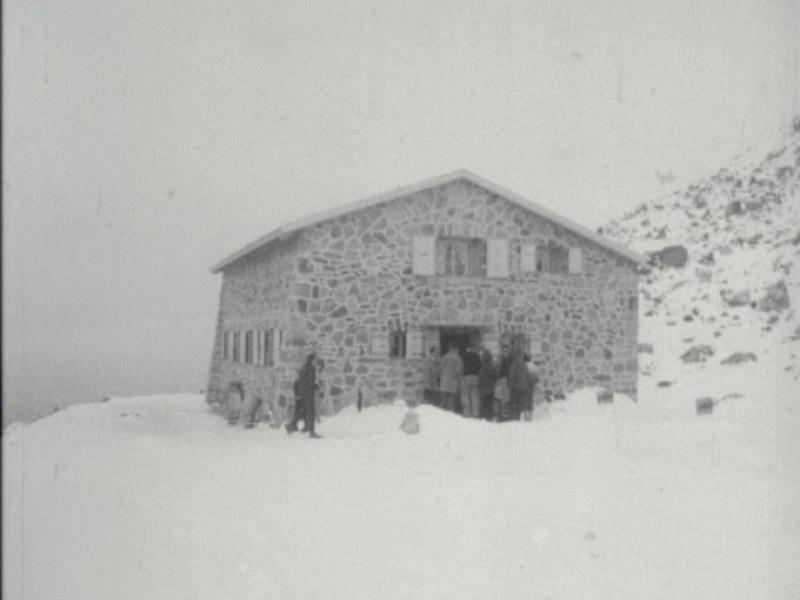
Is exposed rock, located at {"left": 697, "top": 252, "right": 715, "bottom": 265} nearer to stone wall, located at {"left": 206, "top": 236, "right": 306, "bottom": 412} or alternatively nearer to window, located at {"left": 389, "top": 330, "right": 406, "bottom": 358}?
stone wall, located at {"left": 206, "top": 236, "right": 306, "bottom": 412}

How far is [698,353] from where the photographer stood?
23.8m

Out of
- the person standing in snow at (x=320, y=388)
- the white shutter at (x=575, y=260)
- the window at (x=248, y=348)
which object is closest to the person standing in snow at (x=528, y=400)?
the white shutter at (x=575, y=260)

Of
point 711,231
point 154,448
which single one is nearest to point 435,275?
point 154,448

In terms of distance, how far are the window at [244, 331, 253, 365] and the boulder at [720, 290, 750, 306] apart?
57.0 ft

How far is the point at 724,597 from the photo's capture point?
655 centimetres

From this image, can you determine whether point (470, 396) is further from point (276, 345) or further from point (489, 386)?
point (276, 345)

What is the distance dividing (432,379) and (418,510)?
7781mm

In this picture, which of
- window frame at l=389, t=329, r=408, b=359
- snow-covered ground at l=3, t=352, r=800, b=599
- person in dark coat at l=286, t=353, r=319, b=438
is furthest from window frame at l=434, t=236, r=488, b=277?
snow-covered ground at l=3, t=352, r=800, b=599

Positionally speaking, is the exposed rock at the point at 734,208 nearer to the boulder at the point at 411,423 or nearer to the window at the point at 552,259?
the window at the point at 552,259

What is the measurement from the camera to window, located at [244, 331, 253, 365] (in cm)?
1773

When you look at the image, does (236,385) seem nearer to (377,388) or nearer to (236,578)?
(377,388)

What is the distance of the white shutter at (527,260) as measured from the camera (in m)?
16.8

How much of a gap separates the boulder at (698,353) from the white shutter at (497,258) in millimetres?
9542

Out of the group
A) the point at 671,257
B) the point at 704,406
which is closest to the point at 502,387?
the point at 704,406
